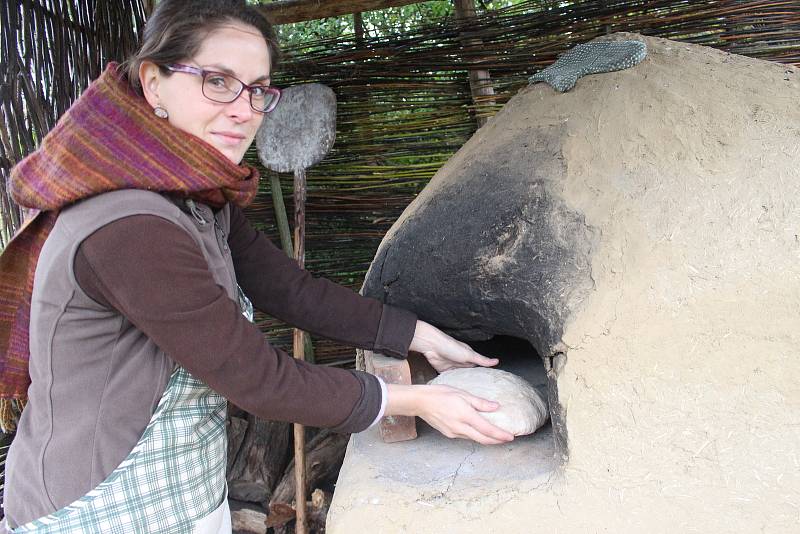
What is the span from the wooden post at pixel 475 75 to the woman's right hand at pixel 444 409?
187 cm

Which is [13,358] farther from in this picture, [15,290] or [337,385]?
[337,385]

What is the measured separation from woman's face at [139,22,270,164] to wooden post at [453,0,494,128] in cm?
179

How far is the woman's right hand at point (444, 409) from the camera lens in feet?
4.21

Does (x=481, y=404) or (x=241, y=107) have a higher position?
(x=241, y=107)

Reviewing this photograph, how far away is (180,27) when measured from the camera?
1128 mm

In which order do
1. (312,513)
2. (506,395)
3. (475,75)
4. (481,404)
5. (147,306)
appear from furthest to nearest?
1. (475,75)
2. (312,513)
3. (506,395)
4. (481,404)
5. (147,306)

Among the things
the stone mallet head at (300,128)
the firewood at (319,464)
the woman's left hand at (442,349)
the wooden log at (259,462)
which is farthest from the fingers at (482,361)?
the wooden log at (259,462)

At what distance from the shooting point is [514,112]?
72.7 inches

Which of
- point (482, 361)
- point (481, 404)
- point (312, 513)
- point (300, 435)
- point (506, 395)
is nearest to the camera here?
point (481, 404)

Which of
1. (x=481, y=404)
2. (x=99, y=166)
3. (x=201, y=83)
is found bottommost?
(x=481, y=404)

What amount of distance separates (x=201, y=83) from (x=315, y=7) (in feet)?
6.08

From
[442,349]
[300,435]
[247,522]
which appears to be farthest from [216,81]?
[247,522]

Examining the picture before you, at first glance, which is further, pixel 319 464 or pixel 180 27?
pixel 319 464

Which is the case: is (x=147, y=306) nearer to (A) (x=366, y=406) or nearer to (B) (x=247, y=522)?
(A) (x=366, y=406)
